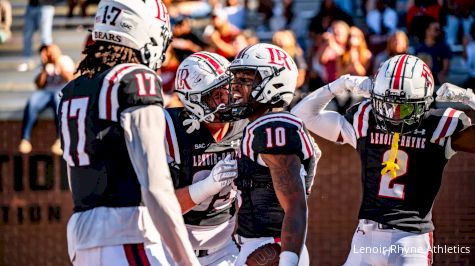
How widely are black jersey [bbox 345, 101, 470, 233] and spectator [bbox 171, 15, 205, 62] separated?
5293 mm

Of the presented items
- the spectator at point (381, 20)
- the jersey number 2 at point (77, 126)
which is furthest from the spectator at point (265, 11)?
the jersey number 2 at point (77, 126)

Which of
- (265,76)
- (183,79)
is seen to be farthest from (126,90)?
(183,79)

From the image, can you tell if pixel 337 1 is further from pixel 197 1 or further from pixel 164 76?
pixel 164 76

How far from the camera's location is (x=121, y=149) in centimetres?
469

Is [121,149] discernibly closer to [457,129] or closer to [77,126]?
[77,126]

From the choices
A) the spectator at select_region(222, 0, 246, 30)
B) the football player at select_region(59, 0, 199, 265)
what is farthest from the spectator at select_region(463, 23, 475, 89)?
the football player at select_region(59, 0, 199, 265)

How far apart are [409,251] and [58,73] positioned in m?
5.56

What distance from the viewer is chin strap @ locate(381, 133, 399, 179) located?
678 centimetres

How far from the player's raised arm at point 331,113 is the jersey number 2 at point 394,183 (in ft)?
1.21

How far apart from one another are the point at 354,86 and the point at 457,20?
588 centimetres

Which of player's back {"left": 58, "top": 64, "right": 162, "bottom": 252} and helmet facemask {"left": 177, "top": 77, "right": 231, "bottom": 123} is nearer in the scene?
player's back {"left": 58, "top": 64, "right": 162, "bottom": 252}

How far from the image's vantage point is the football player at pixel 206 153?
21.4 feet

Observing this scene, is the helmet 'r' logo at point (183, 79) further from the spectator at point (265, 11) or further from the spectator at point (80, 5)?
the spectator at point (80, 5)

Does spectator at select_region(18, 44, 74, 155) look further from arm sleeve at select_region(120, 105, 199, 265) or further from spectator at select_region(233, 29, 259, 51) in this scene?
arm sleeve at select_region(120, 105, 199, 265)
